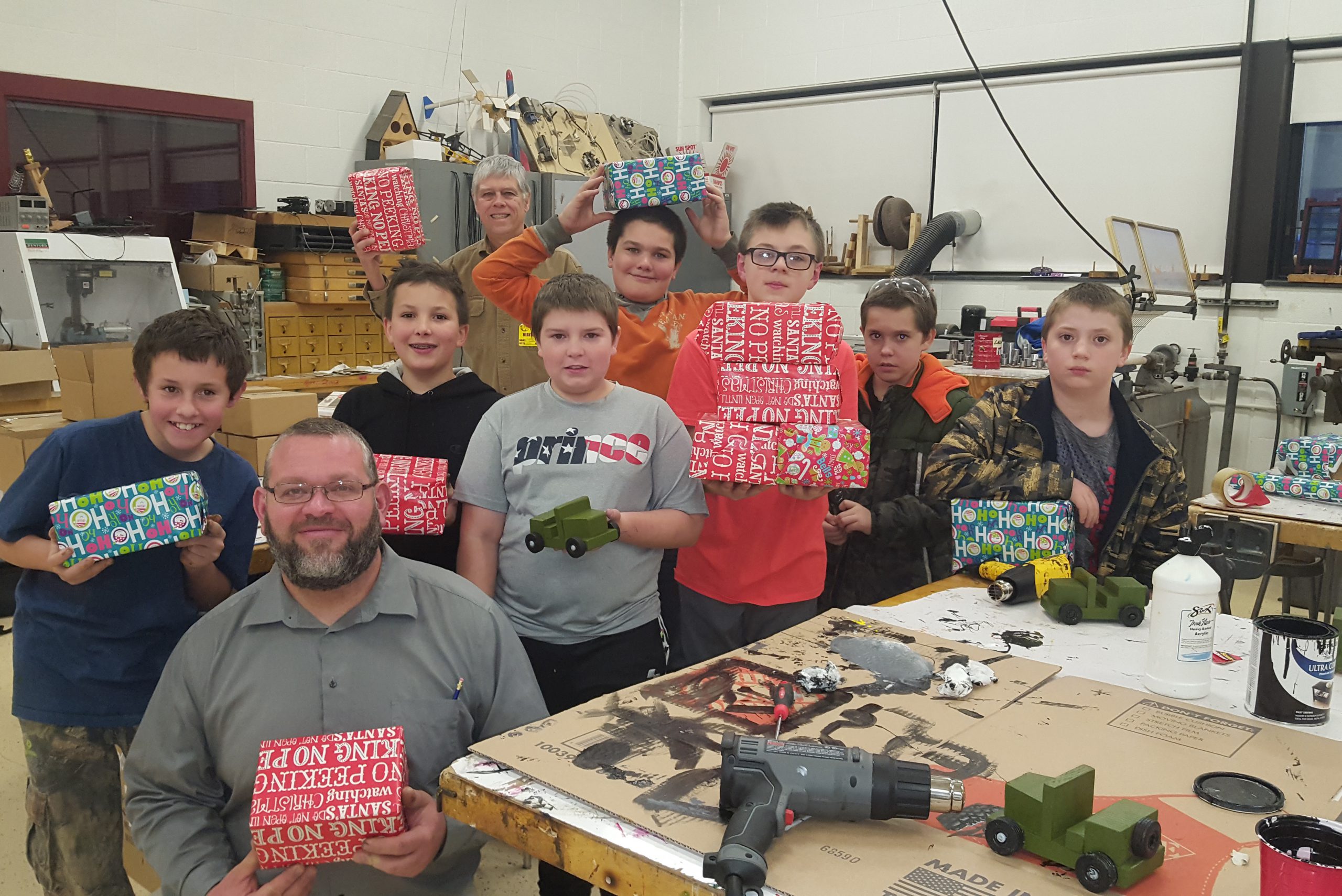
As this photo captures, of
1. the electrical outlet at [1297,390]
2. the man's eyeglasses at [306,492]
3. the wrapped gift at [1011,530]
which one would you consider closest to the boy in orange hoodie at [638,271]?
the wrapped gift at [1011,530]

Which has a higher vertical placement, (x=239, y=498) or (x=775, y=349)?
(x=775, y=349)

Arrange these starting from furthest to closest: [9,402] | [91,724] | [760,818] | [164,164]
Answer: [164,164] → [9,402] → [91,724] → [760,818]

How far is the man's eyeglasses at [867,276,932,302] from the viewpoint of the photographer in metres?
2.61

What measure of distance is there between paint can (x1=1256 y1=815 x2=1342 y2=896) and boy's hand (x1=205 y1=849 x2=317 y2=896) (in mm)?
1238

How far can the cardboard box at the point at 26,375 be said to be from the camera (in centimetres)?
375


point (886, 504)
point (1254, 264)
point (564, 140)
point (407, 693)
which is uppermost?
point (564, 140)

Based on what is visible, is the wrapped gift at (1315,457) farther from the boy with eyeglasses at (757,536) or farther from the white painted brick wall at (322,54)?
the white painted brick wall at (322,54)

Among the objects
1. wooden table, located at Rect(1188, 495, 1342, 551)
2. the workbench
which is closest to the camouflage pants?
the workbench

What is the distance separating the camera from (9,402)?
12.6ft

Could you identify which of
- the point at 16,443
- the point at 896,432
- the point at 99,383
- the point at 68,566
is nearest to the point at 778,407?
the point at 896,432

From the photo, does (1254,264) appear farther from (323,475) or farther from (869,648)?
(323,475)

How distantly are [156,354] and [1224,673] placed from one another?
2034 mm

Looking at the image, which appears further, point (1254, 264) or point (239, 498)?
point (1254, 264)

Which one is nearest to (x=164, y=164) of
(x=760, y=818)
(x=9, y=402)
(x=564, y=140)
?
(x=9, y=402)
